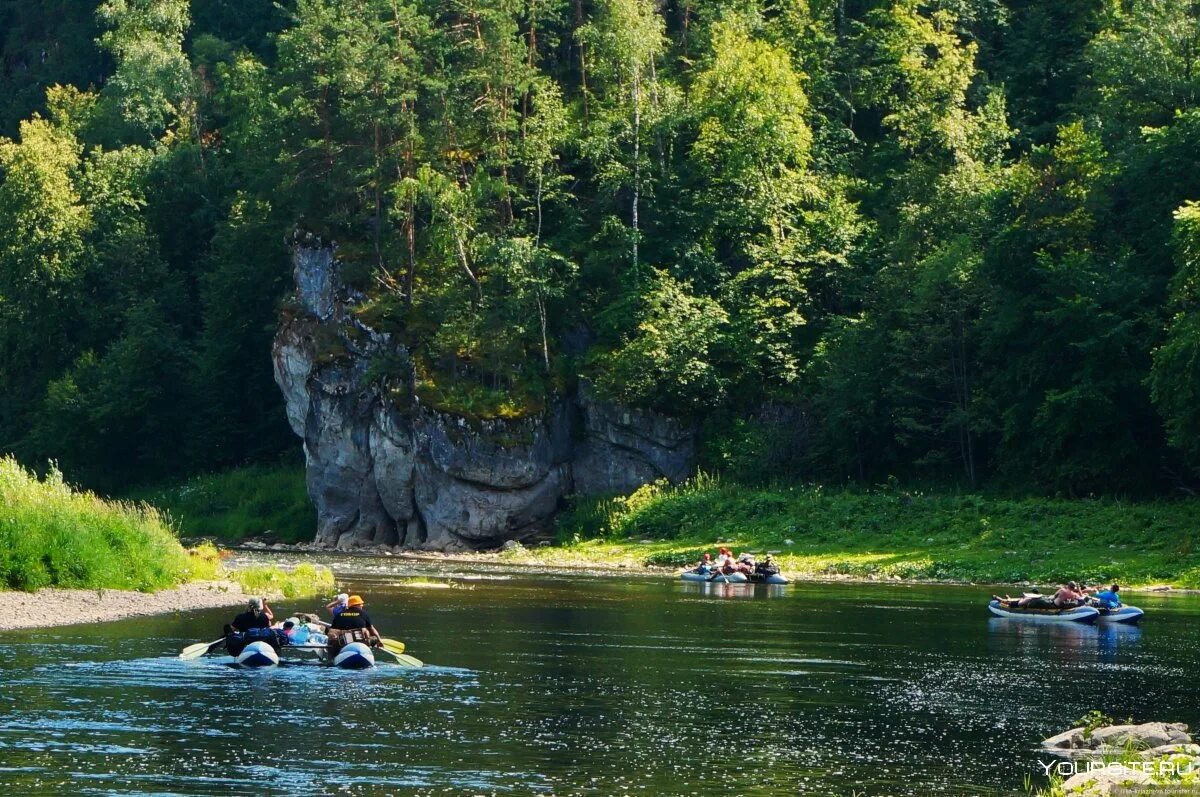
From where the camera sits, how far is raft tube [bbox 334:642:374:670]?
27906mm

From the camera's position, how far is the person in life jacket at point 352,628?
28.8 m

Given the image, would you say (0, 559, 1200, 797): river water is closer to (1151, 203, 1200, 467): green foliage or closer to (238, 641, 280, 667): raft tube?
(238, 641, 280, 667): raft tube

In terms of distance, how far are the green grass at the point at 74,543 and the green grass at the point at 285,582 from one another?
180 cm

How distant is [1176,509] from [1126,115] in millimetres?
17893

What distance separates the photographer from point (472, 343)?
64.7 metres

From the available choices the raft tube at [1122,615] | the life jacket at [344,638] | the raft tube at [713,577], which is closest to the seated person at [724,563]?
the raft tube at [713,577]

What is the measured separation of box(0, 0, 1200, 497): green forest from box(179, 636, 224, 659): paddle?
30.2 m

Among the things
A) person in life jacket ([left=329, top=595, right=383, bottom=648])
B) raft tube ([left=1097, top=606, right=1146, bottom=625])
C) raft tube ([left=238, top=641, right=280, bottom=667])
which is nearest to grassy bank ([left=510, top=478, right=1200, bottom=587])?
raft tube ([left=1097, top=606, right=1146, bottom=625])

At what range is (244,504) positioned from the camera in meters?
73.6

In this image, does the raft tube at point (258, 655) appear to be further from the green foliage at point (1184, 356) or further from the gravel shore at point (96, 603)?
the green foliage at point (1184, 356)

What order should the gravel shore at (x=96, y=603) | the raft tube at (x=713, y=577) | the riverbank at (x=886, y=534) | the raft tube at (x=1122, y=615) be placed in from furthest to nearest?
the riverbank at (x=886, y=534)
the raft tube at (x=713, y=577)
the raft tube at (x=1122, y=615)
the gravel shore at (x=96, y=603)

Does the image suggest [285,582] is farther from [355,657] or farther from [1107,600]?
[1107,600]

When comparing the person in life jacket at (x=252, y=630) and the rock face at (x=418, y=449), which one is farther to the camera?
the rock face at (x=418, y=449)

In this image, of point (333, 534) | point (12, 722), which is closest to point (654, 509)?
point (333, 534)
